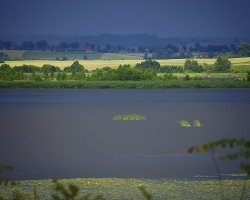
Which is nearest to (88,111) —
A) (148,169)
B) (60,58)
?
(148,169)

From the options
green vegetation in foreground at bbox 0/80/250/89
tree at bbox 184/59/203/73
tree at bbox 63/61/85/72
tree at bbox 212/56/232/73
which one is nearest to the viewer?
green vegetation in foreground at bbox 0/80/250/89

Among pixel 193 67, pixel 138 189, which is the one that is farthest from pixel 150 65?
pixel 138 189

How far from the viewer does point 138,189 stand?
927cm

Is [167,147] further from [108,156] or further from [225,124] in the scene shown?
[225,124]

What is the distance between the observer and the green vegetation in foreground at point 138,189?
28.5 ft

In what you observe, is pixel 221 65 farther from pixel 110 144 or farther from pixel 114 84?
pixel 110 144

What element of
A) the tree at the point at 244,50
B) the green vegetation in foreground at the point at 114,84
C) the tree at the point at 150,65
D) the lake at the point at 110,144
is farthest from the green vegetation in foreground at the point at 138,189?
Result: the tree at the point at 244,50

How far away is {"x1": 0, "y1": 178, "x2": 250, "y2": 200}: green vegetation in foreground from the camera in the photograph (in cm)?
870

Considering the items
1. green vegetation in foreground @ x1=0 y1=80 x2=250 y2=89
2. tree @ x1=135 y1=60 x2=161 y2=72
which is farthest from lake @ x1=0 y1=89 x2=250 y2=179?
tree @ x1=135 y1=60 x2=161 y2=72

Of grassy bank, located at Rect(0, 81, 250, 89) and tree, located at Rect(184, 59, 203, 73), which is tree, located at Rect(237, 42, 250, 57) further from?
grassy bank, located at Rect(0, 81, 250, 89)

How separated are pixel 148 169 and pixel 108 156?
2609mm

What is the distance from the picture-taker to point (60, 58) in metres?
97.4

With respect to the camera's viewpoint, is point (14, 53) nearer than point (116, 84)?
No

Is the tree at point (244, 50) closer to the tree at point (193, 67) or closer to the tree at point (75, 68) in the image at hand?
the tree at point (193, 67)
